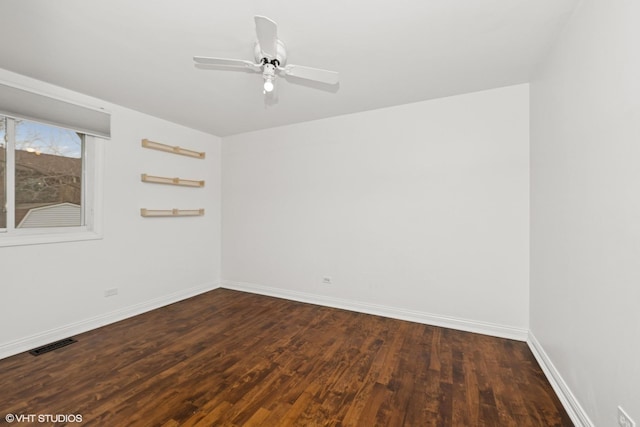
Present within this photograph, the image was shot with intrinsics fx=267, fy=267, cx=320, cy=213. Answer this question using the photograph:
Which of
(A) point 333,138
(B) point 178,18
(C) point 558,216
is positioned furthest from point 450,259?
(B) point 178,18

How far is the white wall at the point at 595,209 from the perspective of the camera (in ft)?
4.06

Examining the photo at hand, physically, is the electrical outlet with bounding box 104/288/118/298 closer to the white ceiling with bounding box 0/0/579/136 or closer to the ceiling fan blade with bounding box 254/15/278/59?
the white ceiling with bounding box 0/0/579/136

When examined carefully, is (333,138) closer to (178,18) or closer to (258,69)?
(258,69)

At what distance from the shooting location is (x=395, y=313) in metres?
3.37

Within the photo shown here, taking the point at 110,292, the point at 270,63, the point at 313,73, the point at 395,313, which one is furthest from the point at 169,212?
the point at 395,313

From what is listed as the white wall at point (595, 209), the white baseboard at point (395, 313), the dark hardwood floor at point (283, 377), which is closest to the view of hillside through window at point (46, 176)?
the dark hardwood floor at point (283, 377)

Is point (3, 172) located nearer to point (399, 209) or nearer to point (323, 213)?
point (323, 213)

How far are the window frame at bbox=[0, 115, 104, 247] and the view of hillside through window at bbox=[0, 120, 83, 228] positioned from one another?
37 mm

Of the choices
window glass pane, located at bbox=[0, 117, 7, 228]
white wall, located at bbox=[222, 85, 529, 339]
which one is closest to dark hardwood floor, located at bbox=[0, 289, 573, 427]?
white wall, located at bbox=[222, 85, 529, 339]

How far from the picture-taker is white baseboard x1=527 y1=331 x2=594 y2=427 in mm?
1625

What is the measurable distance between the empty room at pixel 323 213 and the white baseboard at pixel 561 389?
0.03 metres

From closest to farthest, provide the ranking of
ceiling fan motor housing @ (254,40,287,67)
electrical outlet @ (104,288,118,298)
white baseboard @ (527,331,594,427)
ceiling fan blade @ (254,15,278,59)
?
ceiling fan blade @ (254,15,278,59) → white baseboard @ (527,331,594,427) → ceiling fan motor housing @ (254,40,287,67) → electrical outlet @ (104,288,118,298)

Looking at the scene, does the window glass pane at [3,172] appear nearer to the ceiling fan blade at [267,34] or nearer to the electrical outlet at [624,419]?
the ceiling fan blade at [267,34]

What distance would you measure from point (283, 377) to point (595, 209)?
2.39m
